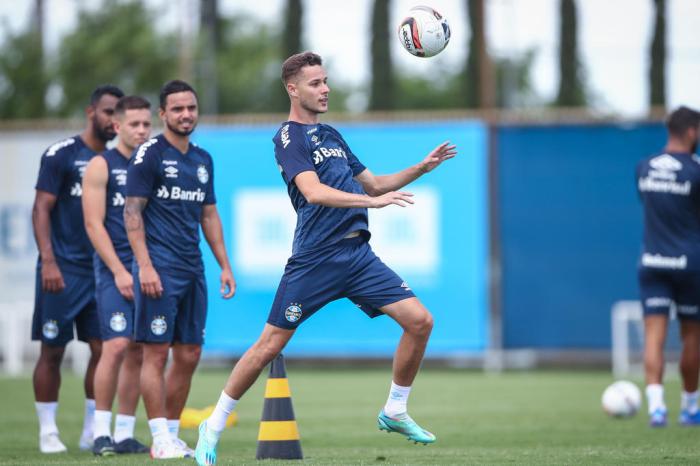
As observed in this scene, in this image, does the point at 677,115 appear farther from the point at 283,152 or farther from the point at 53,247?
the point at 53,247

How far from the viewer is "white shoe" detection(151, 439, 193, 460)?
8.16 m

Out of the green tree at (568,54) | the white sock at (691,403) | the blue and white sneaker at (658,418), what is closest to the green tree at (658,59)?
the green tree at (568,54)

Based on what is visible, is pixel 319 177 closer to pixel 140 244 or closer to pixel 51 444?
pixel 140 244

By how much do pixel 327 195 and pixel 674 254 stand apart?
4.31 m

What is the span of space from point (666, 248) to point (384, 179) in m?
3.42

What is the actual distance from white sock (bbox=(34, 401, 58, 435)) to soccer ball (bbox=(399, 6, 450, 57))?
3801 mm

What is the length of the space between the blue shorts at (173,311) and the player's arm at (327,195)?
1.55 metres

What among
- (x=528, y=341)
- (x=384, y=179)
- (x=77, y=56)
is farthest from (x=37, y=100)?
(x=384, y=179)

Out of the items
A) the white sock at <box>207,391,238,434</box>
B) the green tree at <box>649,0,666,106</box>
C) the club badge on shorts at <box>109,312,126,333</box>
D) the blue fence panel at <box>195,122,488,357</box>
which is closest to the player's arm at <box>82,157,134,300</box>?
the club badge on shorts at <box>109,312,126,333</box>

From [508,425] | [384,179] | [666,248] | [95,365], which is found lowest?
[508,425]

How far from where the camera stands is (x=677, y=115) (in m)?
10.6

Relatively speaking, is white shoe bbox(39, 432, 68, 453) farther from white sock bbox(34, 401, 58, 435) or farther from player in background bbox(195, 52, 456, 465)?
player in background bbox(195, 52, 456, 465)

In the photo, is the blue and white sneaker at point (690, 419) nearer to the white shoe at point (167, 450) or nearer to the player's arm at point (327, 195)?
the white shoe at point (167, 450)

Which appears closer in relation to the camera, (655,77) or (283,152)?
(283,152)
